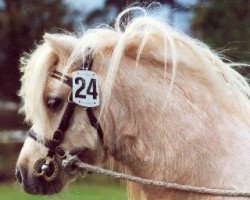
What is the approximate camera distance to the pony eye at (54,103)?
10.4 feet

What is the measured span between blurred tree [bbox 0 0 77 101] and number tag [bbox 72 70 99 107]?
1093 cm

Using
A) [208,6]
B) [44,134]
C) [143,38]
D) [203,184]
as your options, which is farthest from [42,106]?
[208,6]

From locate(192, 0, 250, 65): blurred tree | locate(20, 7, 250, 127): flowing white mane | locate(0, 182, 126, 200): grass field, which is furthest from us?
locate(0, 182, 126, 200): grass field

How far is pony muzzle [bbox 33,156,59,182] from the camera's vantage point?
322cm

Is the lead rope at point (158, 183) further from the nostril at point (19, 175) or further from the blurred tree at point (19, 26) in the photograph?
the blurred tree at point (19, 26)

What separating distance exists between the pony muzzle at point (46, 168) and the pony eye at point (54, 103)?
226 millimetres

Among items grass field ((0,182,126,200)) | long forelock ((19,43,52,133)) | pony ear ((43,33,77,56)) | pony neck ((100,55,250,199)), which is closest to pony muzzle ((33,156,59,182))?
long forelock ((19,43,52,133))

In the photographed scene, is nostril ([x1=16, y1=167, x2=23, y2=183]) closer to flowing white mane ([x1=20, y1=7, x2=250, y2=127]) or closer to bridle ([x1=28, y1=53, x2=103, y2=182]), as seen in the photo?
bridle ([x1=28, y1=53, x2=103, y2=182])

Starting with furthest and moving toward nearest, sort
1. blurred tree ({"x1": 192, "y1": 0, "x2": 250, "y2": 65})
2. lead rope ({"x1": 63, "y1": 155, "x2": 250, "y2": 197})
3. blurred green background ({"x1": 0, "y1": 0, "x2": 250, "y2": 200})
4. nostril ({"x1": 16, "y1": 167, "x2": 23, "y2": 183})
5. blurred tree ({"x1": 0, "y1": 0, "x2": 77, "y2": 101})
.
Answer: blurred tree ({"x1": 0, "y1": 0, "x2": 77, "y2": 101}) → blurred green background ({"x1": 0, "y1": 0, "x2": 250, "y2": 200}) → blurred tree ({"x1": 192, "y1": 0, "x2": 250, "y2": 65}) → nostril ({"x1": 16, "y1": 167, "x2": 23, "y2": 183}) → lead rope ({"x1": 63, "y1": 155, "x2": 250, "y2": 197})

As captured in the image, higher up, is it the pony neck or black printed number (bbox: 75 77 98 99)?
black printed number (bbox: 75 77 98 99)

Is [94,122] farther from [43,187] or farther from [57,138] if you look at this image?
[43,187]

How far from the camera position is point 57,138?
125 inches

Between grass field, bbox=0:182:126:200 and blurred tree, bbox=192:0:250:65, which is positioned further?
grass field, bbox=0:182:126:200

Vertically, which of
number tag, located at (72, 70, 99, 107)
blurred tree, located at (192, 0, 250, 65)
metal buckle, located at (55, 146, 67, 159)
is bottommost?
metal buckle, located at (55, 146, 67, 159)
